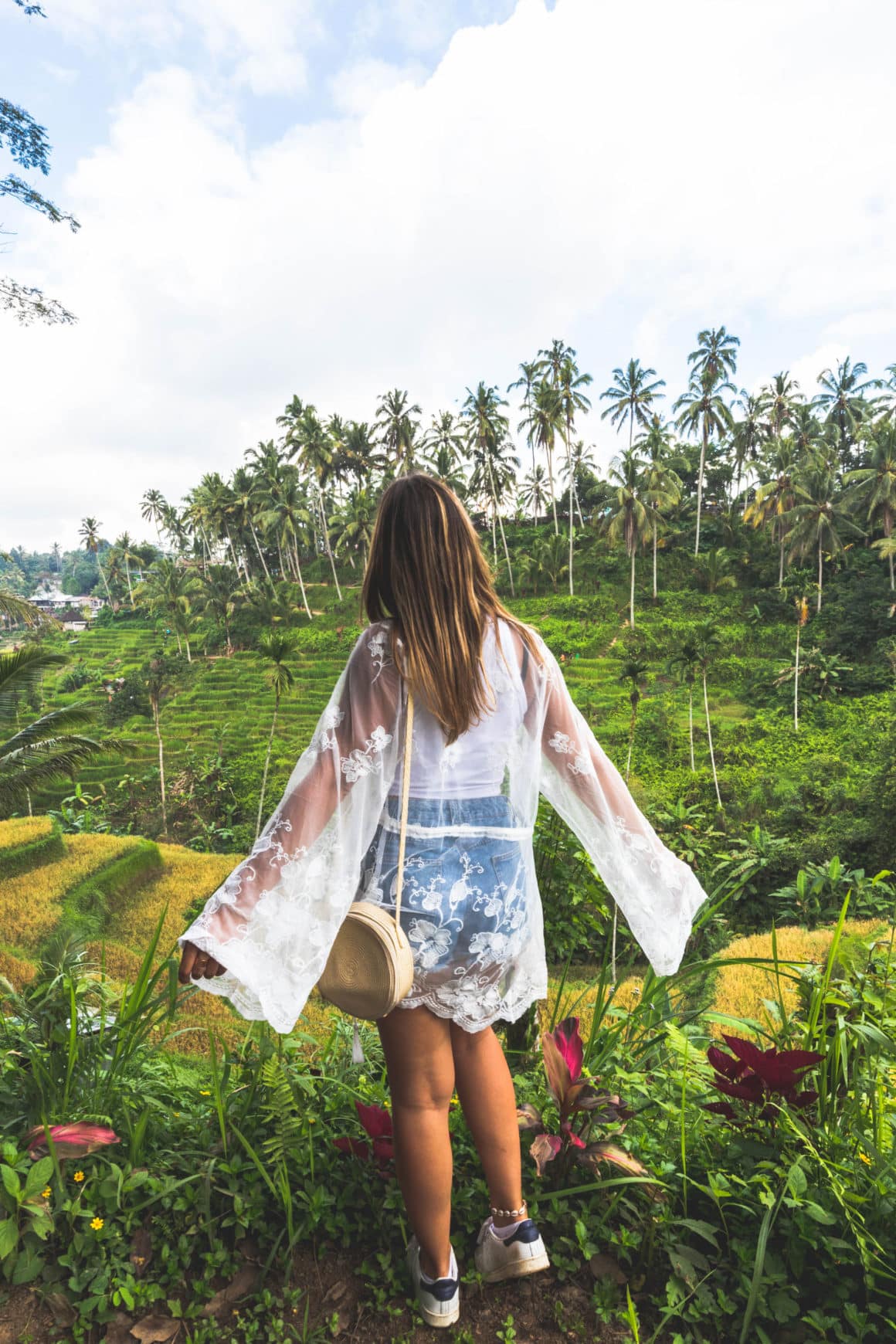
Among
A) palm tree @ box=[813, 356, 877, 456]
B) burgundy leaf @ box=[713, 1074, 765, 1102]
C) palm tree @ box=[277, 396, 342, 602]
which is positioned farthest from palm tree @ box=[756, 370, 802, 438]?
burgundy leaf @ box=[713, 1074, 765, 1102]

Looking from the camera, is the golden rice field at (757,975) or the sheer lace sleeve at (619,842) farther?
the golden rice field at (757,975)

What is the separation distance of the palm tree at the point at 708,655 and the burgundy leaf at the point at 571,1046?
1199cm

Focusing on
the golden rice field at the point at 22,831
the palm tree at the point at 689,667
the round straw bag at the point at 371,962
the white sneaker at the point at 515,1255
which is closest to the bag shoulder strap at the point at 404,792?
the round straw bag at the point at 371,962

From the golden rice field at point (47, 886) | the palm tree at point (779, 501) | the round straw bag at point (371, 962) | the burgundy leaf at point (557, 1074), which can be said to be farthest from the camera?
the palm tree at point (779, 501)

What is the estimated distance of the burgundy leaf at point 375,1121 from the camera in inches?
44.3

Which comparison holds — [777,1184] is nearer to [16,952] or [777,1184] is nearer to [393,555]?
[393,555]

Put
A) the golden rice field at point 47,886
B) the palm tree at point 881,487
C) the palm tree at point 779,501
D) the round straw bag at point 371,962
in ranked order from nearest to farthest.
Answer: the round straw bag at point 371,962, the golden rice field at point 47,886, the palm tree at point 881,487, the palm tree at point 779,501

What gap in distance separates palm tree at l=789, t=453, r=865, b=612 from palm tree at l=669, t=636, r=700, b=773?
450 cm

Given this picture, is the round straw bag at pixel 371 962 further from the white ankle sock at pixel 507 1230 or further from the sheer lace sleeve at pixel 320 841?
the white ankle sock at pixel 507 1230

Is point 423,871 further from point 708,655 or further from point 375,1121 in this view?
point 708,655

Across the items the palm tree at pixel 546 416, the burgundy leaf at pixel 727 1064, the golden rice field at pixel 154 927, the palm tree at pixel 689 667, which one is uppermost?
the palm tree at pixel 546 416

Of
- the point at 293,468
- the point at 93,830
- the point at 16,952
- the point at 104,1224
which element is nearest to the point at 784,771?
the point at 16,952

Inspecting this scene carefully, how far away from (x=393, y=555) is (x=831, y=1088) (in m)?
1.07

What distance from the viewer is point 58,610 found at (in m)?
41.7
